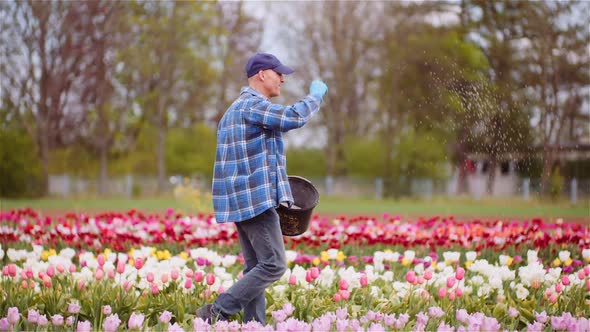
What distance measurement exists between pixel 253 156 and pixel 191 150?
3007cm

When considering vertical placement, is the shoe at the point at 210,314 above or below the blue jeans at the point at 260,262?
below

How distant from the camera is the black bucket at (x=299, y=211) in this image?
4.35 m

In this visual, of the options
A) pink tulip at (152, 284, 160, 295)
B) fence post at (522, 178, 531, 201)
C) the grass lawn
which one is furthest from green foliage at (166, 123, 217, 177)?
pink tulip at (152, 284, 160, 295)

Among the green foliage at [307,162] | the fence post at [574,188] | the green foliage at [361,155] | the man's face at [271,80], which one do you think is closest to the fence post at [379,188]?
the green foliage at [361,155]

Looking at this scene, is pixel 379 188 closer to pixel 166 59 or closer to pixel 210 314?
pixel 166 59

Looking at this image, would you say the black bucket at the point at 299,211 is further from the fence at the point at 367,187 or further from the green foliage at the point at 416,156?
the fence at the point at 367,187

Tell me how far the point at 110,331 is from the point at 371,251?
4.13m

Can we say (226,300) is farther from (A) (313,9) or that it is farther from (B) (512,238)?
(A) (313,9)

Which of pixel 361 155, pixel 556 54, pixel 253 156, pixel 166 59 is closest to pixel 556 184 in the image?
pixel 556 54

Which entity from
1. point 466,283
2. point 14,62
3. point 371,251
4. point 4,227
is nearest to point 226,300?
point 466,283

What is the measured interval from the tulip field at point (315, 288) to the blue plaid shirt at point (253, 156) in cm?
58

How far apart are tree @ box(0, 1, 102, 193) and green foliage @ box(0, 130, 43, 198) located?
1.11m

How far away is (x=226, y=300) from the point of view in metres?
4.09

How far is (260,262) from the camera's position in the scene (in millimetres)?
4043
